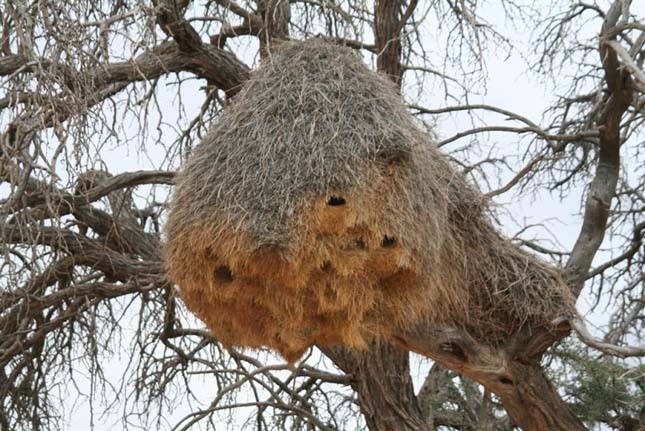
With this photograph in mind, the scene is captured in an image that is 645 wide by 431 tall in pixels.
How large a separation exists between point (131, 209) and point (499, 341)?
80.1 inches

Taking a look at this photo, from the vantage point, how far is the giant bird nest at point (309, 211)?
3496 millimetres

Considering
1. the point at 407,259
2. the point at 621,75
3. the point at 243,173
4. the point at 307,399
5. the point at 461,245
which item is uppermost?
the point at 621,75

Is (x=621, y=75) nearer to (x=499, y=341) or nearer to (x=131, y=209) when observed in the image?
(x=499, y=341)

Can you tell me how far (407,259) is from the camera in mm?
3631

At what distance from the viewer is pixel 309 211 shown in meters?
3.49

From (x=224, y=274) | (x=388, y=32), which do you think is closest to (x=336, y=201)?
(x=224, y=274)

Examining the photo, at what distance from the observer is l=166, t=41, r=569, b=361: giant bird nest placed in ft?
11.5

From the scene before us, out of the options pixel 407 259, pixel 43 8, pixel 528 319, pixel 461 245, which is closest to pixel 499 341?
pixel 528 319

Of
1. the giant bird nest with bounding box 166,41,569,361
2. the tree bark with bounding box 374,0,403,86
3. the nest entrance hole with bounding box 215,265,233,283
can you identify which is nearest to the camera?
the giant bird nest with bounding box 166,41,569,361

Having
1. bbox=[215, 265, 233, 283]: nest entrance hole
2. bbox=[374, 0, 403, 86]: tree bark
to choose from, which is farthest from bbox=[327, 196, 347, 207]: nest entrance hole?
bbox=[374, 0, 403, 86]: tree bark

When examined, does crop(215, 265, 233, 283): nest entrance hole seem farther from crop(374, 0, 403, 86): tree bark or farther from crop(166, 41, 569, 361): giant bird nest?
crop(374, 0, 403, 86): tree bark

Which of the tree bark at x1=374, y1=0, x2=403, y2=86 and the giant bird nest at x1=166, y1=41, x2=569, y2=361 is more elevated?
the tree bark at x1=374, y1=0, x2=403, y2=86

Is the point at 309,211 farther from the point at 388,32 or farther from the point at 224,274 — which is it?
the point at 388,32

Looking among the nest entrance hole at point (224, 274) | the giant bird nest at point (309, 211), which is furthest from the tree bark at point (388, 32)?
the nest entrance hole at point (224, 274)
